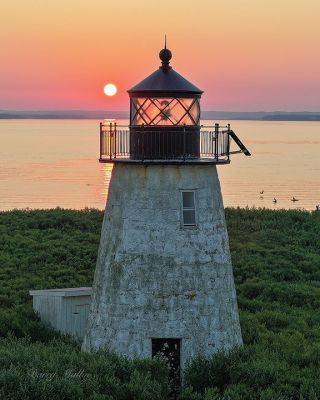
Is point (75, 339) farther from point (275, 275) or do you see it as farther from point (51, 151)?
point (51, 151)

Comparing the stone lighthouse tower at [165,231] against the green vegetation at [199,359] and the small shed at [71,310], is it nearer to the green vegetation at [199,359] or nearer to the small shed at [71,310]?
the green vegetation at [199,359]

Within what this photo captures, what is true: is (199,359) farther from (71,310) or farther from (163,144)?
(71,310)

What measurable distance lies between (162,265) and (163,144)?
227 cm

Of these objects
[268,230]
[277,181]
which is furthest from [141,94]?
[277,181]

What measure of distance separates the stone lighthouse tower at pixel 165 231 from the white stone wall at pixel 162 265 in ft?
0.06

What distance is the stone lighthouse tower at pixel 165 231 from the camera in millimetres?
14688

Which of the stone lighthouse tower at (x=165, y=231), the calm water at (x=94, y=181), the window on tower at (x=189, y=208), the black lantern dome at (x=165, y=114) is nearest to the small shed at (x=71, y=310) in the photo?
the stone lighthouse tower at (x=165, y=231)

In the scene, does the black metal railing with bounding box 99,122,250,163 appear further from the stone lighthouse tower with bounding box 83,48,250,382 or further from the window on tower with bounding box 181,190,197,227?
the window on tower with bounding box 181,190,197,227

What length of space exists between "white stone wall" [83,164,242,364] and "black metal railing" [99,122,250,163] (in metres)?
0.23

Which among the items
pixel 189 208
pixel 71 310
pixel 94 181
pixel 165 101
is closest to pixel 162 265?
pixel 189 208

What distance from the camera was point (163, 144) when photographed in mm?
14617

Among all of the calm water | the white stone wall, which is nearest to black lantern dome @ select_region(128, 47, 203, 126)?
the white stone wall

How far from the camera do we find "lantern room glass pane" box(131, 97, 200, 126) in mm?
14609

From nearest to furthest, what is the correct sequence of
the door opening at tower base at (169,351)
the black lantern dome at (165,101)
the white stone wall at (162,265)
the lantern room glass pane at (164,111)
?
the black lantern dome at (165,101), the lantern room glass pane at (164,111), the white stone wall at (162,265), the door opening at tower base at (169,351)
